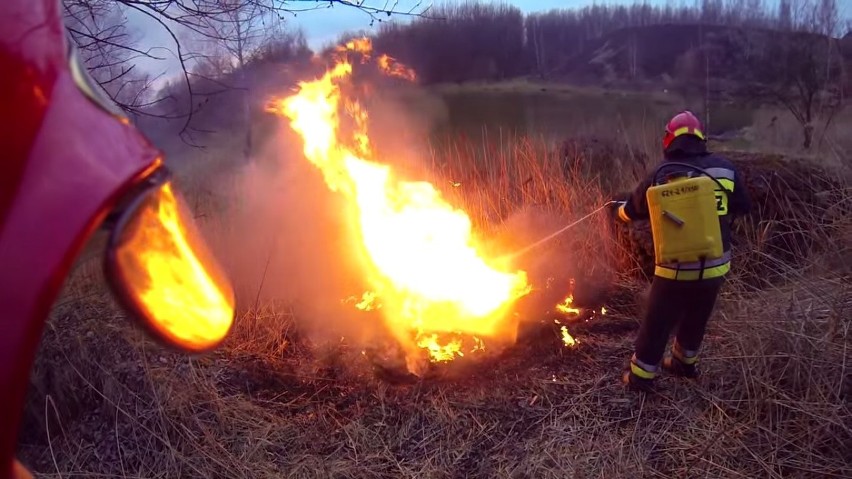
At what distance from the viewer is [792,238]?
5.67m

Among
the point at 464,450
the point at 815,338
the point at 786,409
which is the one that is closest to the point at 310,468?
the point at 464,450

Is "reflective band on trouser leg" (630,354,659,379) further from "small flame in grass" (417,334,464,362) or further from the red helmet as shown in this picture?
the red helmet

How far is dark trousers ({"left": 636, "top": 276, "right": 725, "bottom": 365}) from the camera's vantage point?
4102mm

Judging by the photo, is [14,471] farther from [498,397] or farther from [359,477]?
[498,397]

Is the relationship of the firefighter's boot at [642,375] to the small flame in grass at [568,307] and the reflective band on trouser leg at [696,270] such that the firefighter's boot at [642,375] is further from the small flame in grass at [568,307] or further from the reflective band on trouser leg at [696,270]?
the small flame in grass at [568,307]

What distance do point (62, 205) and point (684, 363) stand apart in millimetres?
4451

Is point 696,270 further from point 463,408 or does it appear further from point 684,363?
point 463,408

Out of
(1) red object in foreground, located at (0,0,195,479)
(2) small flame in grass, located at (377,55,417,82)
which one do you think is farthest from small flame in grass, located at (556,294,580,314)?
(1) red object in foreground, located at (0,0,195,479)

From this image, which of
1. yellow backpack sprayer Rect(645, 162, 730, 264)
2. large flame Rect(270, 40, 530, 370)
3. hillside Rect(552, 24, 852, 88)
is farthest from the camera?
hillside Rect(552, 24, 852, 88)

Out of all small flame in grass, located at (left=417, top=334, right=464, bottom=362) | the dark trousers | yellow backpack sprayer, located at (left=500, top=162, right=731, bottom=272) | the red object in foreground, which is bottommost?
small flame in grass, located at (left=417, top=334, right=464, bottom=362)

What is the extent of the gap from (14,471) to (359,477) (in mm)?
2926

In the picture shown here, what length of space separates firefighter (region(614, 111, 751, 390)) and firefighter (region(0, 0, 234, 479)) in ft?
12.0

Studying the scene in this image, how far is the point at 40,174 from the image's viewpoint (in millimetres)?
921

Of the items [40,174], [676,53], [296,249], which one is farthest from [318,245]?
[676,53]
